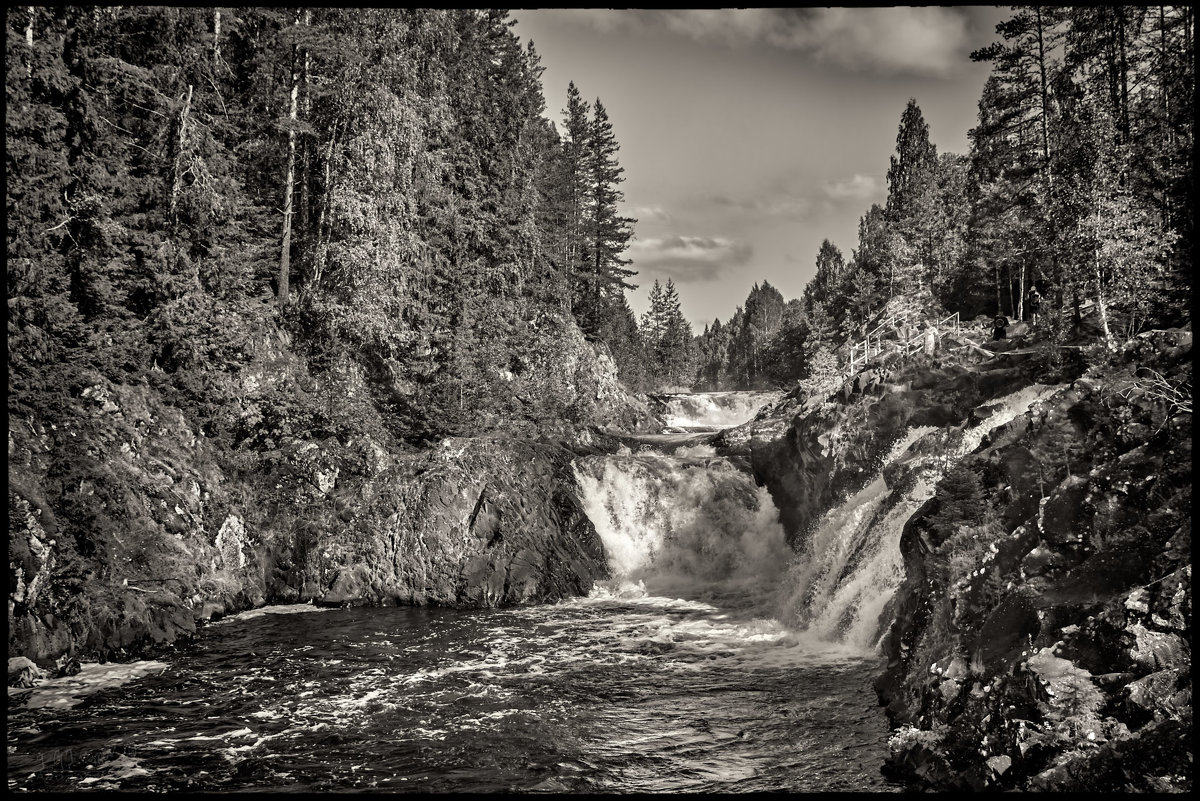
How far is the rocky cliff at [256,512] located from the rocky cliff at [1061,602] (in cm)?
1039

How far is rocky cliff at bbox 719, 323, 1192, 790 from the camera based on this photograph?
638 centimetres

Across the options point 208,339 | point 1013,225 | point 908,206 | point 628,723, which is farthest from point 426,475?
point 908,206

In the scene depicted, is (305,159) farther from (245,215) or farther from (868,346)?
(868,346)

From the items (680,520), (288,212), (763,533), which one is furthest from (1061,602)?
(288,212)

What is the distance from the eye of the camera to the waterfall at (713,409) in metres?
54.7

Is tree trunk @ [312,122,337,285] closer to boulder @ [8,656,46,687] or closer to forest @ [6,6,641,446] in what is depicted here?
forest @ [6,6,641,446]

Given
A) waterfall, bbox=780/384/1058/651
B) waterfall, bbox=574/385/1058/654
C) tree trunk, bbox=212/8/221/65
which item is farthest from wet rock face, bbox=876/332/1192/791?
tree trunk, bbox=212/8/221/65

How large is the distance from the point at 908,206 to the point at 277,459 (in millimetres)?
54851

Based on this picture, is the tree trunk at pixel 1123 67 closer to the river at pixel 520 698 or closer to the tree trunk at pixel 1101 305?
the tree trunk at pixel 1101 305

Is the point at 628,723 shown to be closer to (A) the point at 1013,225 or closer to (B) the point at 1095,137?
(B) the point at 1095,137

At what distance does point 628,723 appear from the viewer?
34.1ft

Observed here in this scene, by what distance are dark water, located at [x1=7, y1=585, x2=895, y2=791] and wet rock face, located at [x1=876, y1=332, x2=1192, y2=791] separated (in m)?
1.44

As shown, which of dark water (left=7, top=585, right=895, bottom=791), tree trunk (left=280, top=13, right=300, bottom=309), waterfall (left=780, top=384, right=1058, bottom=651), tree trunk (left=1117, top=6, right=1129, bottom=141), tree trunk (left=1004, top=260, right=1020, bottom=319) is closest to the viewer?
dark water (left=7, top=585, right=895, bottom=791)

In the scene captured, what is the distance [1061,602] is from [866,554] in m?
6.69
